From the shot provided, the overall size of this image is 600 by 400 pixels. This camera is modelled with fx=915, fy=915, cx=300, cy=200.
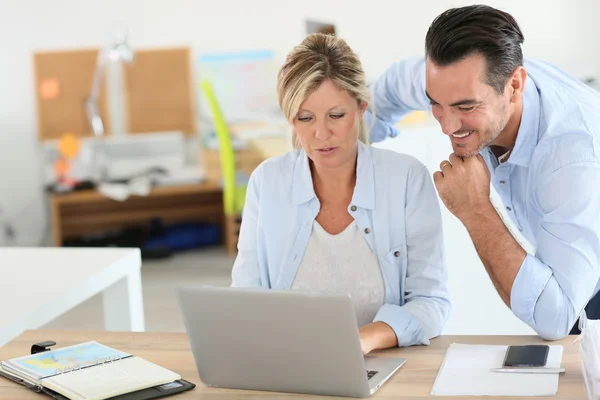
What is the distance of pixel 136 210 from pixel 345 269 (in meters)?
4.42

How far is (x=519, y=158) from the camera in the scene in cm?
198

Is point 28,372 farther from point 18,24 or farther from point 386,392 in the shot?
point 18,24

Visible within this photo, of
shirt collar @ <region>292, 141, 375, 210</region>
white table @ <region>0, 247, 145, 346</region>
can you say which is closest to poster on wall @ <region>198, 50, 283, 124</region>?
white table @ <region>0, 247, 145, 346</region>

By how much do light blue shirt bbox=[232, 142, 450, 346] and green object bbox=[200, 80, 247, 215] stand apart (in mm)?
3040

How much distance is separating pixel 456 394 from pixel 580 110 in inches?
28.0

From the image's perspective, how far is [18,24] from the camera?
6.16m

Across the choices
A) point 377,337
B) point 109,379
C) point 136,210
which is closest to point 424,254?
point 377,337

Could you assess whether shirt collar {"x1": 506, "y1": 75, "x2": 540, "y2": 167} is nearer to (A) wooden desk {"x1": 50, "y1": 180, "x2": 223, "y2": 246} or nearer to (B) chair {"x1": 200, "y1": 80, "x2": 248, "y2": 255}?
(B) chair {"x1": 200, "y1": 80, "x2": 248, "y2": 255}

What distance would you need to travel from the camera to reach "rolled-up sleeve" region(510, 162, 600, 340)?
5.89 ft

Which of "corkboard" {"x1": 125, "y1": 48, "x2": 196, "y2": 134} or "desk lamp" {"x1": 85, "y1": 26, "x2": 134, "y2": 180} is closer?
"desk lamp" {"x1": 85, "y1": 26, "x2": 134, "y2": 180}

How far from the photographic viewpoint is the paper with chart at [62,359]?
174 cm

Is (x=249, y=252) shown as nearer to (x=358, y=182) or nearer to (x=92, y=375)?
(x=358, y=182)

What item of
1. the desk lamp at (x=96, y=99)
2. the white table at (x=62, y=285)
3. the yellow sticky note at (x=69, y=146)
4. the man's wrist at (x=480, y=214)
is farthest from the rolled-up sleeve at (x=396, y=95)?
the yellow sticky note at (x=69, y=146)

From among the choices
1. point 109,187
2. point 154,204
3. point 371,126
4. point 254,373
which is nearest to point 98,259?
point 371,126
